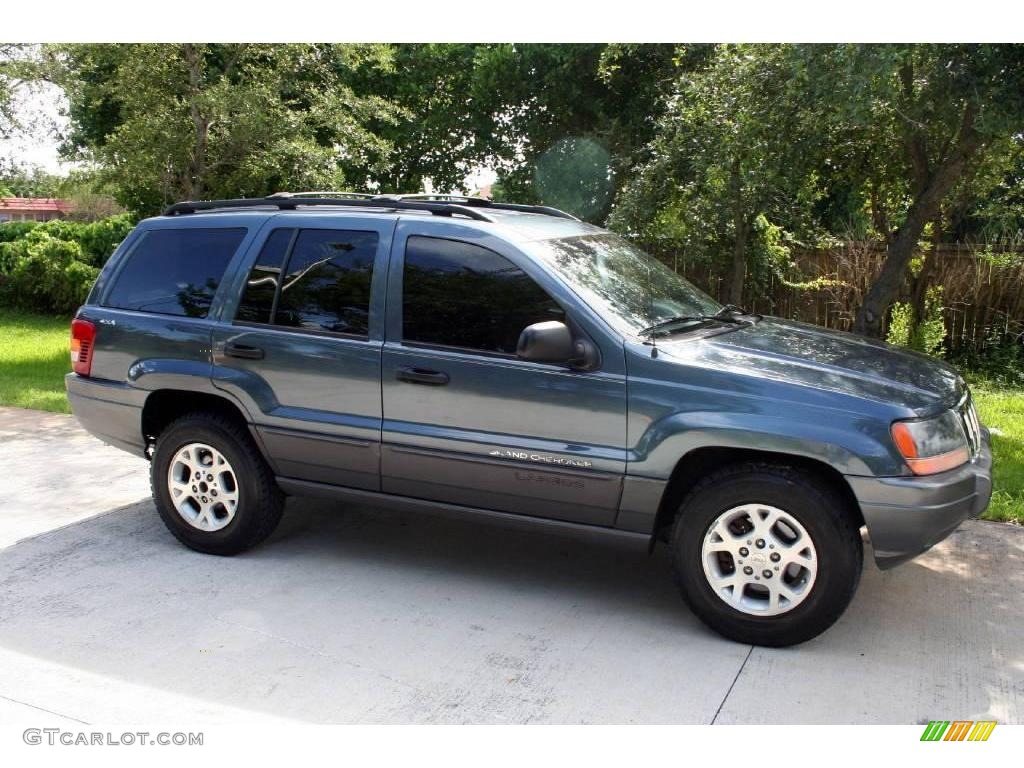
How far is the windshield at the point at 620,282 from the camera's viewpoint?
15.1ft

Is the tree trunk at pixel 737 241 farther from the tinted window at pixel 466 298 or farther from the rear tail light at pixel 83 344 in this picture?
the rear tail light at pixel 83 344

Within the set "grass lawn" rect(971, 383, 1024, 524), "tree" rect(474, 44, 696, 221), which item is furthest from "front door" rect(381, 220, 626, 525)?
"tree" rect(474, 44, 696, 221)

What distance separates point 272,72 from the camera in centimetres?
1220

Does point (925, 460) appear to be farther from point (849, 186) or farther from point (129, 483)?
point (849, 186)

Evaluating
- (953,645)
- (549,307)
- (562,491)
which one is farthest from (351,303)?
(953,645)

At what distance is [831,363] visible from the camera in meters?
4.45

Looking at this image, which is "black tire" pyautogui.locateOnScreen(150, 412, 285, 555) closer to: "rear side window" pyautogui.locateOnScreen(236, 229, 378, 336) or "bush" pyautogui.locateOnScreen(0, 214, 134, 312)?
"rear side window" pyautogui.locateOnScreen(236, 229, 378, 336)

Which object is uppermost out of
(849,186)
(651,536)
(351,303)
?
(849,186)

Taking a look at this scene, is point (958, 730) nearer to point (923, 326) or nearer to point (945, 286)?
point (923, 326)

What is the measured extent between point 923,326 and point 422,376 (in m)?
8.84

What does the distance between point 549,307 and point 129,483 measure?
12.5 ft

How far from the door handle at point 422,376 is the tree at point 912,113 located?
395 centimetres

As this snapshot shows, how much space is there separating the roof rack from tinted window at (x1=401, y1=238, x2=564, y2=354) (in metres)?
0.21

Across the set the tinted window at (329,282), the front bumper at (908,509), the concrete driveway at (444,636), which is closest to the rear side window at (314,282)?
the tinted window at (329,282)
